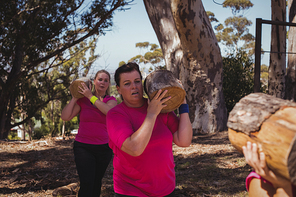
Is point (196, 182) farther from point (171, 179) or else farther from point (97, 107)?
point (171, 179)

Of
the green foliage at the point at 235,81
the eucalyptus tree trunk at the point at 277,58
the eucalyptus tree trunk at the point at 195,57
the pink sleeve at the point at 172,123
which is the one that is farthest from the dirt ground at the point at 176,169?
the eucalyptus tree trunk at the point at 277,58

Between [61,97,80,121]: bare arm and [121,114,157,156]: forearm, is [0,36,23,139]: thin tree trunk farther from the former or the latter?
[121,114,157,156]: forearm

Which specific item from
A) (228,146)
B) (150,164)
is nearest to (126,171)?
(150,164)

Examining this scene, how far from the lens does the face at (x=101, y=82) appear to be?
133 inches

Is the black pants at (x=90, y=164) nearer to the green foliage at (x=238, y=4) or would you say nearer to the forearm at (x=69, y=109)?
the forearm at (x=69, y=109)

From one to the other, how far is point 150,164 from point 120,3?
985 centimetres

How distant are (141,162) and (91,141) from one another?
135 cm

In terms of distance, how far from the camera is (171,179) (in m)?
1.95

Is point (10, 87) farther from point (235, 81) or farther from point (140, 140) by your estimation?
point (140, 140)

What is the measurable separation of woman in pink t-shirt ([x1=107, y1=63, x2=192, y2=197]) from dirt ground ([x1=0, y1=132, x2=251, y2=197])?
2.17 metres

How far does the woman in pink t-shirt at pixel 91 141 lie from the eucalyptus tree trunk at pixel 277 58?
878 centimetres

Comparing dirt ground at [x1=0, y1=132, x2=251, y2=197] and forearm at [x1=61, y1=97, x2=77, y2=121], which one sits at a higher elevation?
forearm at [x1=61, y1=97, x2=77, y2=121]

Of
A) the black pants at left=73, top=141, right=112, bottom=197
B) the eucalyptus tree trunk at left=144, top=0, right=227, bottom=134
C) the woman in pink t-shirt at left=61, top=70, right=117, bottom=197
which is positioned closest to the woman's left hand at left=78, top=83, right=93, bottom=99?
the woman in pink t-shirt at left=61, top=70, right=117, bottom=197

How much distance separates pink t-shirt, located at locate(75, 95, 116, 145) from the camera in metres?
3.10
